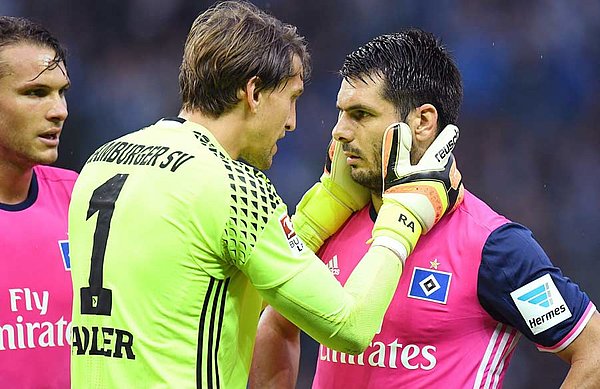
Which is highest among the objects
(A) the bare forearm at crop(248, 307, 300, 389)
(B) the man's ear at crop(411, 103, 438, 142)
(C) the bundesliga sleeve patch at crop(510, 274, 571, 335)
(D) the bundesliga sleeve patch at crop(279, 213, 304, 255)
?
(B) the man's ear at crop(411, 103, 438, 142)

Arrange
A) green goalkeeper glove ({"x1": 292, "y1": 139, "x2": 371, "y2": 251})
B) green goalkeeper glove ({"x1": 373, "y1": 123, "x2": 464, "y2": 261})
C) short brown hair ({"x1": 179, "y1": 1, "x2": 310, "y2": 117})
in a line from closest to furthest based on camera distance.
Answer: short brown hair ({"x1": 179, "y1": 1, "x2": 310, "y2": 117}) → green goalkeeper glove ({"x1": 373, "y1": 123, "x2": 464, "y2": 261}) → green goalkeeper glove ({"x1": 292, "y1": 139, "x2": 371, "y2": 251})

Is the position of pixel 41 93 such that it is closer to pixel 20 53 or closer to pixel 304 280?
pixel 20 53

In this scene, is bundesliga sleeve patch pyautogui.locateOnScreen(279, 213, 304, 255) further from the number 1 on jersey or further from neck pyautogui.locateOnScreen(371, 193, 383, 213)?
neck pyautogui.locateOnScreen(371, 193, 383, 213)

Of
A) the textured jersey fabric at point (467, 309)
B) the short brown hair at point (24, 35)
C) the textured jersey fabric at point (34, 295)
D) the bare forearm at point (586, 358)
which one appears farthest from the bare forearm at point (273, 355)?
the short brown hair at point (24, 35)

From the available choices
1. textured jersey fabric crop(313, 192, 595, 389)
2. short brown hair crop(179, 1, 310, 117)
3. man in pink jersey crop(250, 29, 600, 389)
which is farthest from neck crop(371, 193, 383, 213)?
short brown hair crop(179, 1, 310, 117)

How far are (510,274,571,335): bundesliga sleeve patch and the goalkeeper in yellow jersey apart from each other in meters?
0.43

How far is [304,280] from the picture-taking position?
2199mm

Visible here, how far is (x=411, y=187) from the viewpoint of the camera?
257cm

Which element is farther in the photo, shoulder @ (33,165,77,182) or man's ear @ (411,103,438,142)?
shoulder @ (33,165,77,182)

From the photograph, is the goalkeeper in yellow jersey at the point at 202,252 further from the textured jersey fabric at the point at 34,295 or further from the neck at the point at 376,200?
the textured jersey fabric at the point at 34,295

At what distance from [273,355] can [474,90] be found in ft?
8.41

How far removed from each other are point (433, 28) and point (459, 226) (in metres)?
2.65

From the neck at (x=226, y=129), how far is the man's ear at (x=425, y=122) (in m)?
0.68

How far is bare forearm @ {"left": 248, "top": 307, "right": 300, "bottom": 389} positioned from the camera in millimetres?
3113
